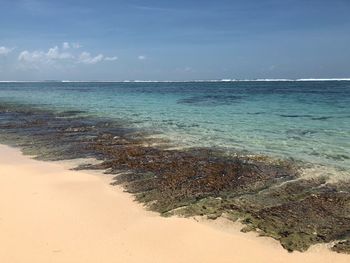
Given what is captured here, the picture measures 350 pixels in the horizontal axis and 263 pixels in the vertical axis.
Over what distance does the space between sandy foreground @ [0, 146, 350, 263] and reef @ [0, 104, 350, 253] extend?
1.04 ft

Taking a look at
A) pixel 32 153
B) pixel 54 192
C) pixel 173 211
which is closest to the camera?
pixel 173 211

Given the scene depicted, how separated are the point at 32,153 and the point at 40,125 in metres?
7.50

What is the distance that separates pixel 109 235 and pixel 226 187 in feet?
10.8

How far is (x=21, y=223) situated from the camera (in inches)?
249

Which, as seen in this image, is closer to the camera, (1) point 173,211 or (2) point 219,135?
(1) point 173,211

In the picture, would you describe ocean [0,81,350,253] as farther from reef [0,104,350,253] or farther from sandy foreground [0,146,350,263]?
sandy foreground [0,146,350,263]

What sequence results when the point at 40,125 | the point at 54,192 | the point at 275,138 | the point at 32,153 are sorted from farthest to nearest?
the point at 40,125 → the point at 275,138 → the point at 32,153 → the point at 54,192

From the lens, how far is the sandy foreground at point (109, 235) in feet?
17.5

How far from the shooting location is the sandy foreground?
17.5ft

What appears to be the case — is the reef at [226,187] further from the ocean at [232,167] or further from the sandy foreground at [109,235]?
the sandy foreground at [109,235]

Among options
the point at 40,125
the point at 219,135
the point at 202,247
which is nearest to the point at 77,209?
the point at 202,247

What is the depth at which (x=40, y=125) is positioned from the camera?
19562mm

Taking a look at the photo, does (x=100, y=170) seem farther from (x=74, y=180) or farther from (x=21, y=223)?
(x=21, y=223)

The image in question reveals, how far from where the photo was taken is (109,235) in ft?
19.5
